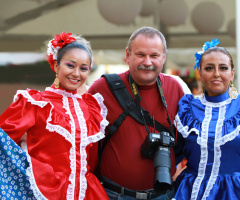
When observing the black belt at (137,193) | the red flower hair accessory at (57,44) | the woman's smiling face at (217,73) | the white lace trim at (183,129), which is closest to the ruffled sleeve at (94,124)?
the black belt at (137,193)

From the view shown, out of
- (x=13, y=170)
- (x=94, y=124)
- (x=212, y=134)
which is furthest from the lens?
(x=94, y=124)

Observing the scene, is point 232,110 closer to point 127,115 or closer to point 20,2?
point 127,115

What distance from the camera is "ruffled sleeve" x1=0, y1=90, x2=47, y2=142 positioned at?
223 cm

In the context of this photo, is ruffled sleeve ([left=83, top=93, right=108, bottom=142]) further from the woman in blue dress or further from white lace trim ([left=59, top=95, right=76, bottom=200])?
the woman in blue dress

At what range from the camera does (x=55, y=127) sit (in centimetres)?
234

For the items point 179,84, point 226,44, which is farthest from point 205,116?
point 226,44

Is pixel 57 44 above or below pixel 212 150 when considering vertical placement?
above

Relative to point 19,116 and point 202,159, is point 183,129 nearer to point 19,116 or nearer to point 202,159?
point 202,159

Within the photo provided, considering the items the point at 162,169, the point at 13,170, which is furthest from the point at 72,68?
the point at 162,169

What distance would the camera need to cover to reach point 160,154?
7.91ft

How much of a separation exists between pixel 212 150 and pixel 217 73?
511 mm

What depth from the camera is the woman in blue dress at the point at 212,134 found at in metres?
2.39

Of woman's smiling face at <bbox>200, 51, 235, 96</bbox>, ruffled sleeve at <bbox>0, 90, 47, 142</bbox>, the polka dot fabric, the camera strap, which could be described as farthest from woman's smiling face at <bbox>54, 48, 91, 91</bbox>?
woman's smiling face at <bbox>200, 51, 235, 96</bbox>

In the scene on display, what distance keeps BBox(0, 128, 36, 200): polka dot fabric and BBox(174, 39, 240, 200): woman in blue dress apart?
0.98 metres
